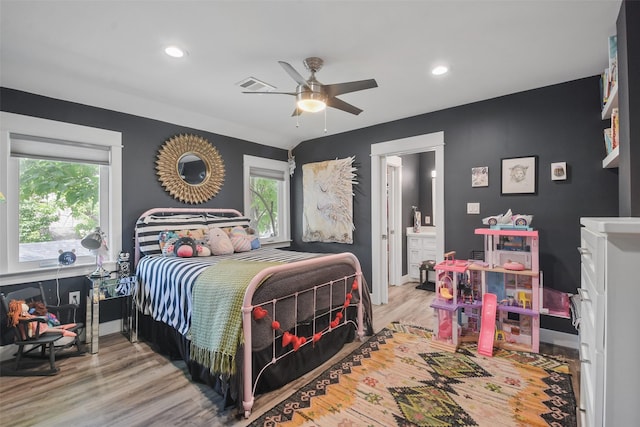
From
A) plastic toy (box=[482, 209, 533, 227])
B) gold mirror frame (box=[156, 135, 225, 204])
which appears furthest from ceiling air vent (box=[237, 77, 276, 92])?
plastic toy (box=[482, 209, 533, 227])

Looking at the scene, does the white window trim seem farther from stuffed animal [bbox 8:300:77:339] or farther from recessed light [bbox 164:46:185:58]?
recessed light [bbox 164:46:185:58]

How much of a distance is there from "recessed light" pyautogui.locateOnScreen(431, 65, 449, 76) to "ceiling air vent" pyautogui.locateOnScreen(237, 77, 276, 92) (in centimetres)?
147

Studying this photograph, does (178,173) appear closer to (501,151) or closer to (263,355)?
(263,355)

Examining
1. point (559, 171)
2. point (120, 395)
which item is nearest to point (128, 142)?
point (120, 395)

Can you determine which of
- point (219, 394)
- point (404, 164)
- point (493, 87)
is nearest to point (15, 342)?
point (219, 394)

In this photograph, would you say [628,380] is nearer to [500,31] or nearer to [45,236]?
[500,31]

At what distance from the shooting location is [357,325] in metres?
2.97

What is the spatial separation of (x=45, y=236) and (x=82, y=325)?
3.04ft

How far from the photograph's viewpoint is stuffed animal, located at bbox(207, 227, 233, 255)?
3.27 meters

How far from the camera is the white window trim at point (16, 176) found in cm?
256

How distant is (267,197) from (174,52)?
2878 mm

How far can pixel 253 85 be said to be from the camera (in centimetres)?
281

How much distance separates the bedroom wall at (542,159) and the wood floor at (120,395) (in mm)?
1023

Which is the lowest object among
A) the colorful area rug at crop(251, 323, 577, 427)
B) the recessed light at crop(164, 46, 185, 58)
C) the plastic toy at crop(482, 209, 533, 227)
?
the colorful area rug at crop(251, 323, 577, 427)
